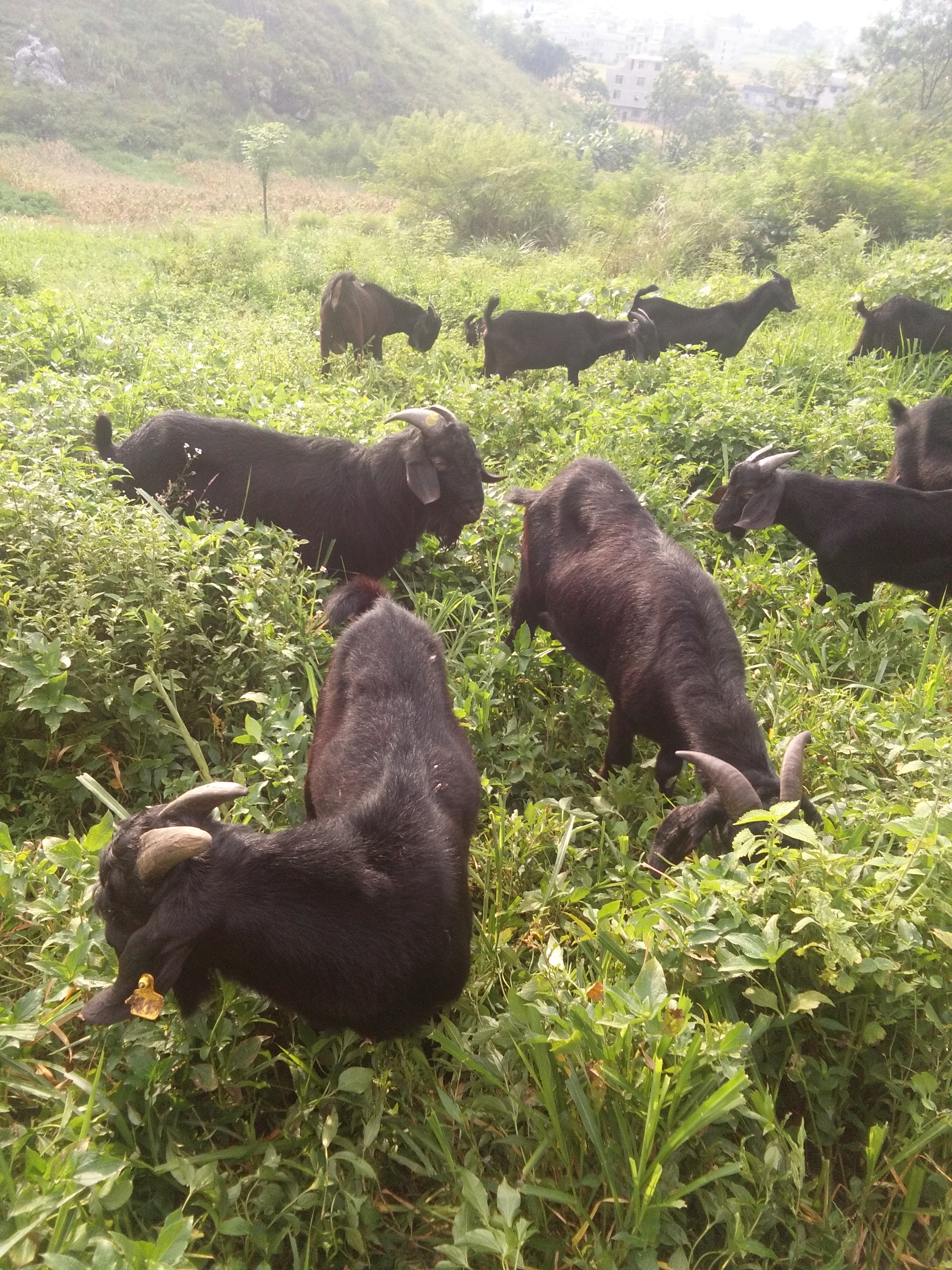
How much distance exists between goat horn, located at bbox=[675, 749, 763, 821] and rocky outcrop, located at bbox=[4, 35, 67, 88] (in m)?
39.6

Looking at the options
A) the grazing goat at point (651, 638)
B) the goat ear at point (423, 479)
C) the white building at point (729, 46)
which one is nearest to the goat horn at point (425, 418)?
the goat ear at point (423, 479)

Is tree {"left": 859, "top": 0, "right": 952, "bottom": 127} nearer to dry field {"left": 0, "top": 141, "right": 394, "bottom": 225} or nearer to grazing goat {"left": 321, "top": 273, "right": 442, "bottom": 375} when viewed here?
dry field {"left": 0, "top": 141, "right": 394, "bottom": 225}

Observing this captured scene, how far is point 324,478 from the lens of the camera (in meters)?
4.37

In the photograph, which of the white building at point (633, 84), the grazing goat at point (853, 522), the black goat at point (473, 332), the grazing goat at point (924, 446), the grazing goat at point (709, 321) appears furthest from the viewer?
the white building at point (633, 84)

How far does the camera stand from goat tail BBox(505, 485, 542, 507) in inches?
162

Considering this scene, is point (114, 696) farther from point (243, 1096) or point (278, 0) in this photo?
point (278, 0)

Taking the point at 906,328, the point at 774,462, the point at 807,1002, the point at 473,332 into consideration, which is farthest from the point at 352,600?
the point at 906,328

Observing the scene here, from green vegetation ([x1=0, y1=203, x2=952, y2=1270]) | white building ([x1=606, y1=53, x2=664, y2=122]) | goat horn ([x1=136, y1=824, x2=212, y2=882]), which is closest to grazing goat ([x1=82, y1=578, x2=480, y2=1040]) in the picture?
→ goat horn ([x1=136, y1=824, x2=212, y2=882])

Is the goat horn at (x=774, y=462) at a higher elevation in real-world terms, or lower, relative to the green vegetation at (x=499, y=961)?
higher

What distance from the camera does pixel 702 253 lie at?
1546cm

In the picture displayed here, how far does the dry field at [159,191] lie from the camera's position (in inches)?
710

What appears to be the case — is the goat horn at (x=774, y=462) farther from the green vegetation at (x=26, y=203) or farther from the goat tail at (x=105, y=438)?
the green vegetation at (x=26, y=203)

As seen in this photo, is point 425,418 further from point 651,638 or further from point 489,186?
point 489,186

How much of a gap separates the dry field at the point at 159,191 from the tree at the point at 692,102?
2174 centimetres
